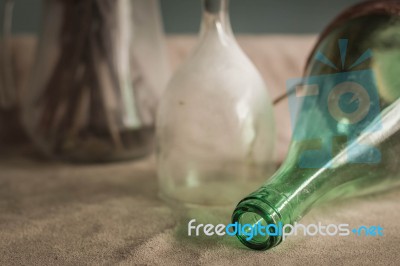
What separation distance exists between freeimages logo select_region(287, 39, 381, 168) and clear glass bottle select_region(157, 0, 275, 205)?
4 centimetres

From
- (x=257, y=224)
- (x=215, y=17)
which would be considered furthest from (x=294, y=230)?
(x=215, y=17)

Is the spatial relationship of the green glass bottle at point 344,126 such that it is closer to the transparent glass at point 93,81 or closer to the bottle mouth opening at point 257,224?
the bottle mouth opening at point 257,224

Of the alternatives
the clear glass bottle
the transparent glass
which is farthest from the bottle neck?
the transparent glass

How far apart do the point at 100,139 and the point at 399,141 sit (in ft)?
1.09

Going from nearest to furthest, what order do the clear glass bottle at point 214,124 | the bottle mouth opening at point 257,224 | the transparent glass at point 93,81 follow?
the bottle mouth opening at point 257,224 → the clear glass bottle at point 214,124 → the transparent glass at point 93,81

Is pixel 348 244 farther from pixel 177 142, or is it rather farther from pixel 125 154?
pixel 125 154

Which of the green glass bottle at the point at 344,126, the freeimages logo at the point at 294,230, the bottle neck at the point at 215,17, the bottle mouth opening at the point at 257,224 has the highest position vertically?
the bottle neck at the point at 215,17

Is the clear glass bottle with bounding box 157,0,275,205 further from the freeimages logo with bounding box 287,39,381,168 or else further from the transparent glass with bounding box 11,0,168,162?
the transparent glass with bounding box 11,0,168,162

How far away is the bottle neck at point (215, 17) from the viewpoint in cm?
45

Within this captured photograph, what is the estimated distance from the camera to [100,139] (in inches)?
23.4

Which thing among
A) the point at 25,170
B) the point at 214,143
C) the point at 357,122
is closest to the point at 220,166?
the point at 214,143

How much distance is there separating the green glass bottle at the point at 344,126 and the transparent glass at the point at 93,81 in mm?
220

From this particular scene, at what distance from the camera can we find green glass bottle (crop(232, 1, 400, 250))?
0.34 meters

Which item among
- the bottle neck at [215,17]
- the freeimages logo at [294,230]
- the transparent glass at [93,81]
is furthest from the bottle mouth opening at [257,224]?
the transparent glass at [93,81]
